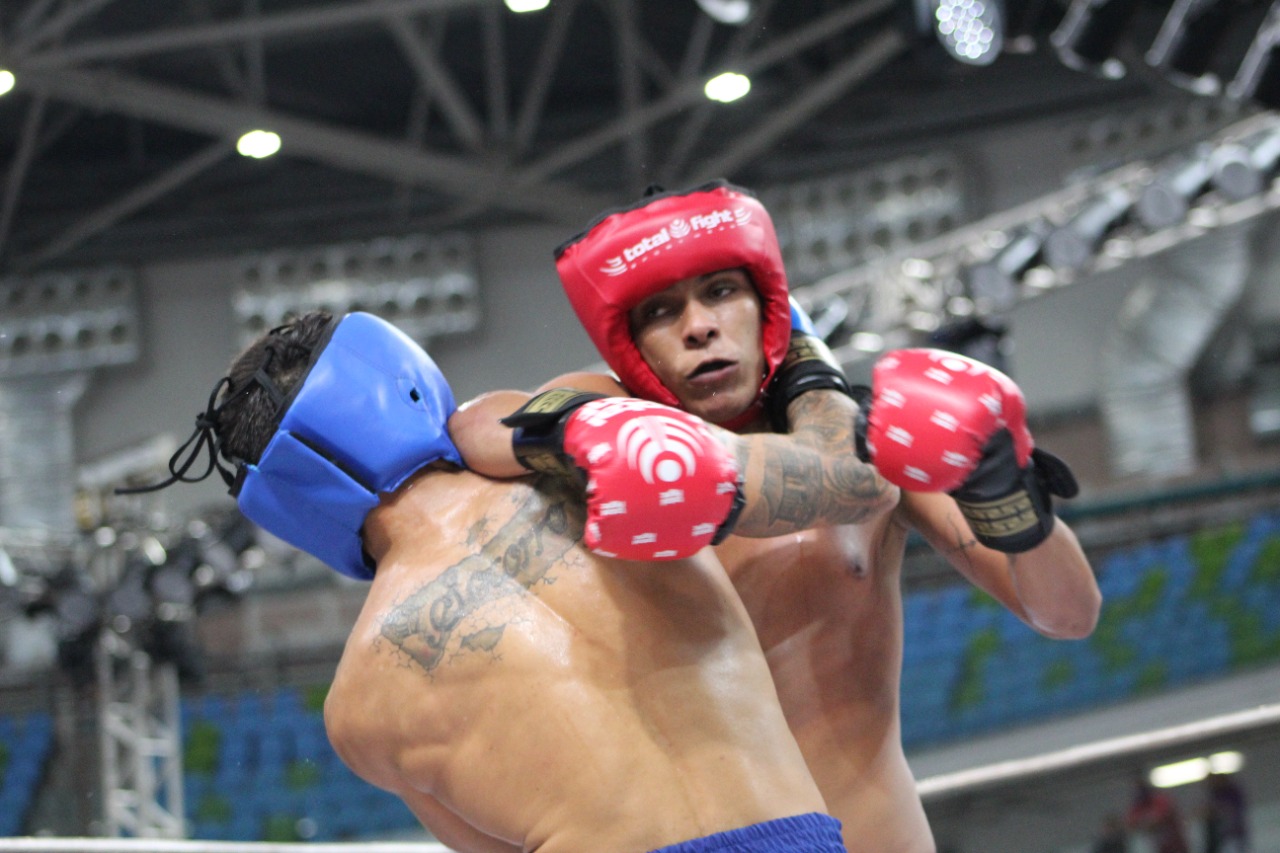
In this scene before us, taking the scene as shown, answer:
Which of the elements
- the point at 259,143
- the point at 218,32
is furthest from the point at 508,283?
the point at 218,32

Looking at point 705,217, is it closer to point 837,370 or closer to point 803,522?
point 837,370

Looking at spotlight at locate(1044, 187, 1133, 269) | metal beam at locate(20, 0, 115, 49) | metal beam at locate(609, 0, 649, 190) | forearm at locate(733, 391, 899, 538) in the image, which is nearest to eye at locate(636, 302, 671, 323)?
forearm at locate(733, 391, 899, 538)

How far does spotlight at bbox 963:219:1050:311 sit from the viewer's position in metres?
6.58

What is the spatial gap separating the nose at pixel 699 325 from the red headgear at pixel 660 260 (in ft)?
0.16

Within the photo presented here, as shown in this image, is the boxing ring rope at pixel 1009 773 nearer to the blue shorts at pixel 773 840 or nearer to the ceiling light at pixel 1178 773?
the ceiling light at pixel 1178 773

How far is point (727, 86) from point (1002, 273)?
9.47 ft

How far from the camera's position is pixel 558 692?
1.46m

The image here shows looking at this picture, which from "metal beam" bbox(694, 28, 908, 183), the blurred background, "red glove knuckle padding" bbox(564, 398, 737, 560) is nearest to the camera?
"red glove knuckle padding" bbox(564, 398, 737, 560)

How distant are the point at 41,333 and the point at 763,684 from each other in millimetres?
9371

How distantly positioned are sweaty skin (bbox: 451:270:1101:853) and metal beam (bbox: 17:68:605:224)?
22.5ft

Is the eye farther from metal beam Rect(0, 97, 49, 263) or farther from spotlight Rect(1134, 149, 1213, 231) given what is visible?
metal beam Rect(0, 97, 49, 263)

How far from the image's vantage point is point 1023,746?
830 cm

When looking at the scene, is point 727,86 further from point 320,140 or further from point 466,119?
point 320,140

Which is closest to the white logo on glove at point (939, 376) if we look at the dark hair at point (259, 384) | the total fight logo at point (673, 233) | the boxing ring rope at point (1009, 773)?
the total fight logo at point (673, 233)
